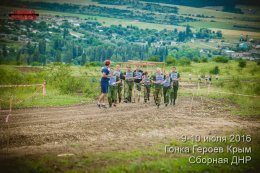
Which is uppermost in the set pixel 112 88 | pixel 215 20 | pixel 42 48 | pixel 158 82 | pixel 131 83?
pixel 158 82

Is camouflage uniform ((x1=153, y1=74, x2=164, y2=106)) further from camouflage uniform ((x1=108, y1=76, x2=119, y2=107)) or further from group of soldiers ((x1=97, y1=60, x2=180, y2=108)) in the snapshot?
camouflage uniform ((x1=108, y1=76, x2=119, y2=107))

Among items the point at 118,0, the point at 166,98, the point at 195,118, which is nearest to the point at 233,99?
the point at 166,98

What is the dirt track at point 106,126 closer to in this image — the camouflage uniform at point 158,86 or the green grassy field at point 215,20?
the camouflage uniform at point 158,86

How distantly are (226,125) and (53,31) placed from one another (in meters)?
98.3

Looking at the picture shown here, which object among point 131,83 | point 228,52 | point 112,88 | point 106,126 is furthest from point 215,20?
point 106,126

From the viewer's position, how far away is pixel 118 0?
18950 centimetres

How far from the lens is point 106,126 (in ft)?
66.6

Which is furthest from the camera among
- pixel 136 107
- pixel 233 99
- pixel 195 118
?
pixel 233 99

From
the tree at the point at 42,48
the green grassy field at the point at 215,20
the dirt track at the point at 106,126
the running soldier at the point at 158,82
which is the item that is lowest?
the tree at the point at 42,48

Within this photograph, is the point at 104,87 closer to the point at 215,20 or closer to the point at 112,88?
the point at 112,88

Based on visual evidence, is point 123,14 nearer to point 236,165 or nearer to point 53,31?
point 53,31

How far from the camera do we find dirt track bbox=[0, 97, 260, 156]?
55.2 ft

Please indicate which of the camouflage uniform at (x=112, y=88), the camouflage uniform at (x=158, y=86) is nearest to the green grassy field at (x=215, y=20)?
the camouflage uniform at (x=158, y=86)

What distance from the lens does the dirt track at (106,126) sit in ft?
55.2
